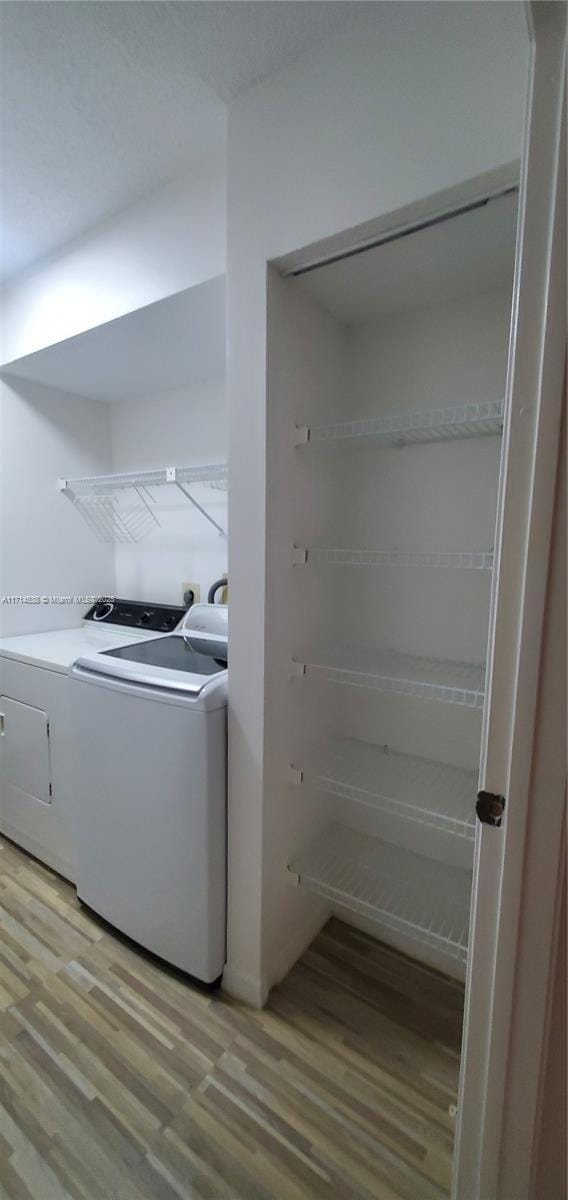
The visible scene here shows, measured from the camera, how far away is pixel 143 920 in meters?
1.47

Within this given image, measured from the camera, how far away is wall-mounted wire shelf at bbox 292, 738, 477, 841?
1.27 metres

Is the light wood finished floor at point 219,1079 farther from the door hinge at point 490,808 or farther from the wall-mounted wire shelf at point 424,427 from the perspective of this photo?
the wall-mounted wire shelf at point 424,427

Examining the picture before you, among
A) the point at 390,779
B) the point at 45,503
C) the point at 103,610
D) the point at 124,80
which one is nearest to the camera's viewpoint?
the point at 124,80

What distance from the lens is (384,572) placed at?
158 centimetres

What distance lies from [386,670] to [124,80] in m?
1.80

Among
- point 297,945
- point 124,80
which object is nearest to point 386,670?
point 297,945

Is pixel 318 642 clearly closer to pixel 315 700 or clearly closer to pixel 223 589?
pixel 315 700

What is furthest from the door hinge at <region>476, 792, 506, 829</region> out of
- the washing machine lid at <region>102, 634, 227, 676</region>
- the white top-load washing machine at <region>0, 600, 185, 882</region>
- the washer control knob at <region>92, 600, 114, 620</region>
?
the washer control knob at <region>92, 600, 114, 620</region>

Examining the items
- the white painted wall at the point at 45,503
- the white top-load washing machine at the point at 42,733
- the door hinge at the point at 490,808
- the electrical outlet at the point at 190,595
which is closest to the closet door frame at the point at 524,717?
the door hinge at the point at 490,808

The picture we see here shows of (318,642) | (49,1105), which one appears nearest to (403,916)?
(318,642)

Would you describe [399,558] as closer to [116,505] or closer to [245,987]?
[245,987]

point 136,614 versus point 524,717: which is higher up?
point 524,717

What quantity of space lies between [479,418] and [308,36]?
97 centimetres

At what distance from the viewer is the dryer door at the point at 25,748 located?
182 cm
